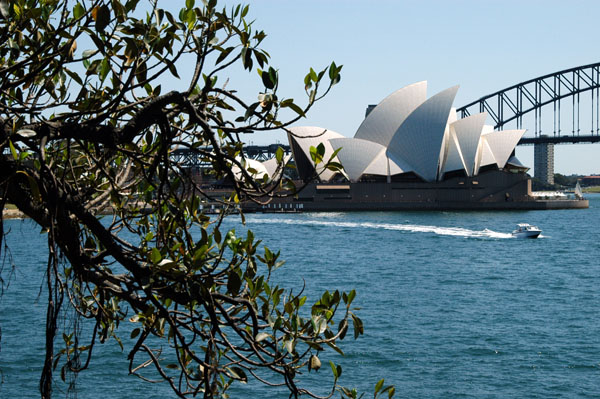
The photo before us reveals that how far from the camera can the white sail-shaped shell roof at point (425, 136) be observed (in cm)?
7044

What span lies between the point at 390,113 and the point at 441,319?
185 ft

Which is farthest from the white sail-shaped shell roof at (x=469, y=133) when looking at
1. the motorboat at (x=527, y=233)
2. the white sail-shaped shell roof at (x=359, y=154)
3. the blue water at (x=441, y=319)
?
the blue water at (x=441, y=319)

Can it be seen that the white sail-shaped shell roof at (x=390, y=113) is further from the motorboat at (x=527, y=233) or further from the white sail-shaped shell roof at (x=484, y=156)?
the motorboat at (x=527, y=233)

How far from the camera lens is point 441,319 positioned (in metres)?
20.4

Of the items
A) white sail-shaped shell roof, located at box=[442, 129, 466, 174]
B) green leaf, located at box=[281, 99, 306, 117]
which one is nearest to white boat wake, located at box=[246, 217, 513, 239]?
white sail-shaped shell roof, located at box=[442, 129, 466, 174]

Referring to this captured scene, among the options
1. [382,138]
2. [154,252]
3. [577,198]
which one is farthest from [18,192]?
[577,198]

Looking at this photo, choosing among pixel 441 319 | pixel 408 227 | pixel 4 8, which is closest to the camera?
pixel 4 8

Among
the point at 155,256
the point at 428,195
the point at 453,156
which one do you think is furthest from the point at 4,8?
the point at 428,195

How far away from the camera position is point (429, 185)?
78.8 m

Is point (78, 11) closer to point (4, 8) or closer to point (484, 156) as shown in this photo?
point (4, 8)

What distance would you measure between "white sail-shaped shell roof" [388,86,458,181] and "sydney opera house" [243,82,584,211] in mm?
102

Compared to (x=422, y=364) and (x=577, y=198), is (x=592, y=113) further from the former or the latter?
(x=422, y=364)

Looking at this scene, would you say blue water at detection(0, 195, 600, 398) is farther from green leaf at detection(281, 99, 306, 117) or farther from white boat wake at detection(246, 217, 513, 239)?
white boat wake at detection(246, 217, 513, 239)

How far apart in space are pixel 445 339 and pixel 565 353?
2.76 m
